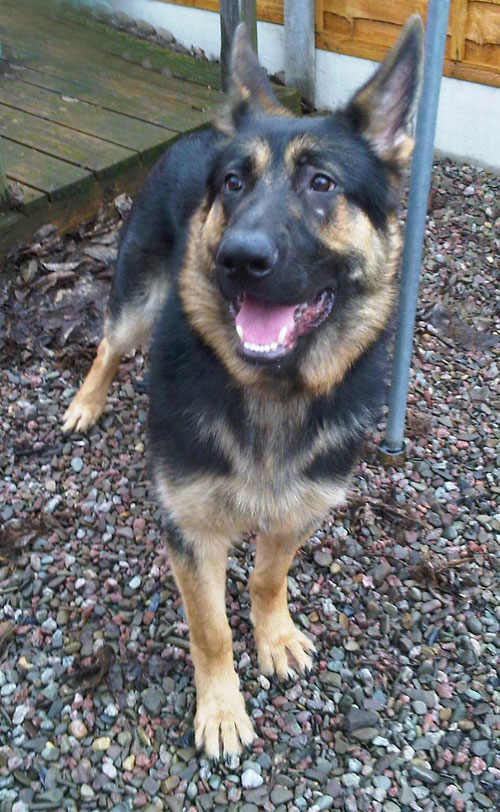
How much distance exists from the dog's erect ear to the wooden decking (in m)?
2.59

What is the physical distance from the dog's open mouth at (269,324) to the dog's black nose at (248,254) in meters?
0.18

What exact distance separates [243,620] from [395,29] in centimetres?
473

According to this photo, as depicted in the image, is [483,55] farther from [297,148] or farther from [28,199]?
[297,148]

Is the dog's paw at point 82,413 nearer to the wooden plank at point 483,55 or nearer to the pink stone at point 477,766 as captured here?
the pink stone at point 477,766

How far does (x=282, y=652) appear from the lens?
279 centimetres

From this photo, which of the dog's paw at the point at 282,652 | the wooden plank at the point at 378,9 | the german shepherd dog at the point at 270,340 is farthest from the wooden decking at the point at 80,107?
the dog's paw at the point at 282,652

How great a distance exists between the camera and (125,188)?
16.3 ft

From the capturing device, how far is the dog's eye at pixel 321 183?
2230mm

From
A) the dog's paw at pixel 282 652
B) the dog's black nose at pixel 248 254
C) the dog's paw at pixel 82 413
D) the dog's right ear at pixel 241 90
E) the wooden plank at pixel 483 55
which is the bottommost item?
the dog's paw at pixel 282 652

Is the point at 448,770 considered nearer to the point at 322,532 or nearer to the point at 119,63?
the point at 322,532

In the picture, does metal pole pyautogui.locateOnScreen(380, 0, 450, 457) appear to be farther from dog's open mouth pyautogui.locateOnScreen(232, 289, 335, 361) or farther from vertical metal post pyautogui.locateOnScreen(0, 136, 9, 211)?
vertical metal post pyautogui.locateOnScreen(0, 136, 9, 211)

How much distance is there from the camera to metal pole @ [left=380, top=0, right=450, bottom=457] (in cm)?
264

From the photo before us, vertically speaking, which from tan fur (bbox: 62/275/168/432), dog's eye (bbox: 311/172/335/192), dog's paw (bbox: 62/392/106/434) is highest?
dog's eye (bbox: 311/172/335/192)

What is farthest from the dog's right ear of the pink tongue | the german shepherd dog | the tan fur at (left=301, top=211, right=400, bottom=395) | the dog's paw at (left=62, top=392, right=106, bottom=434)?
the dog's paw at (left=62, top=392, right=106, bottom=434)
